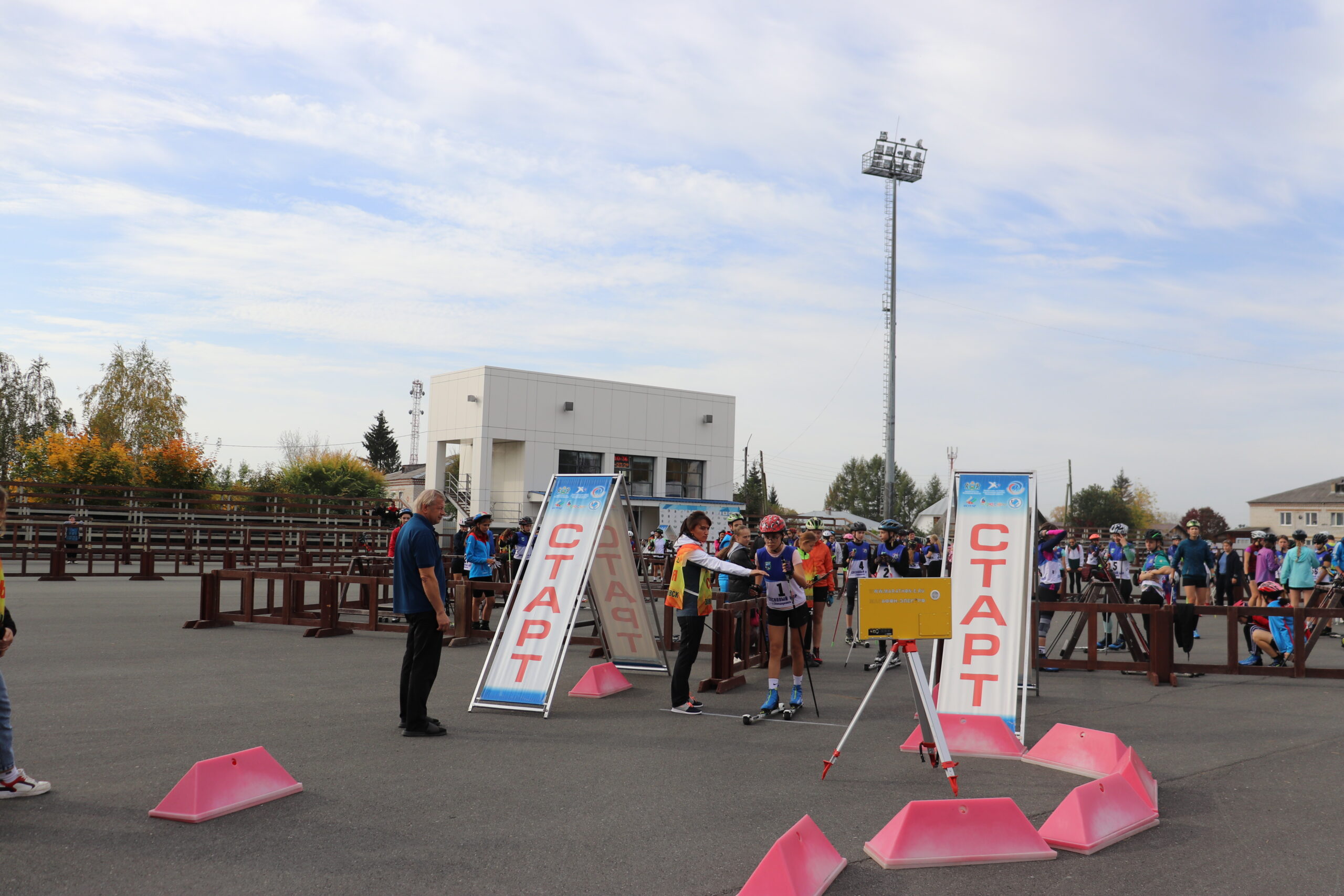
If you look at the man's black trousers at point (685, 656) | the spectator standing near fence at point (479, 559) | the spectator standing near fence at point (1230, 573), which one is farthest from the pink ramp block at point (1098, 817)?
the spectator standing near fence at point (1230, 573)

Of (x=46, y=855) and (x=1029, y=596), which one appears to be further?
(x=1029, y=596)

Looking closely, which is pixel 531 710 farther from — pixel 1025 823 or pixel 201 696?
→ pixel 1025 823

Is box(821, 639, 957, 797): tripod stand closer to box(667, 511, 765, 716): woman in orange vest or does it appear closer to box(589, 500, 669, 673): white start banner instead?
box(667, 511, 765, 716): woman in orange vest

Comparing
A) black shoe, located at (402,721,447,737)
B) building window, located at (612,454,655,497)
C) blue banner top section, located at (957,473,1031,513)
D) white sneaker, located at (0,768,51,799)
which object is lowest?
black shoe, located at (402,721,447,737)

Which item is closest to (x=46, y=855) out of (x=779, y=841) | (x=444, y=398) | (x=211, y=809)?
(x=211, y=809)

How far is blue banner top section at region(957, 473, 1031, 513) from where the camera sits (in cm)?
905

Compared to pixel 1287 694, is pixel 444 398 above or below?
above

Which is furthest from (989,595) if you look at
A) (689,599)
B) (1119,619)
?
(1119,619)

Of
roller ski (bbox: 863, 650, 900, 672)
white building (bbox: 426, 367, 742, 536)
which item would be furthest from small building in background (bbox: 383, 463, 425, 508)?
roller ski (bbox: 863, 650, 900, 672)

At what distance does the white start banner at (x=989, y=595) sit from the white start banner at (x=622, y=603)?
3351 millimetres

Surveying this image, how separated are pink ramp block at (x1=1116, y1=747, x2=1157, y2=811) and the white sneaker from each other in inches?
253

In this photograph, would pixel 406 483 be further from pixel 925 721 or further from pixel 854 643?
pixel 925 721

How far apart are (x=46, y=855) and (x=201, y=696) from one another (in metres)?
4.56

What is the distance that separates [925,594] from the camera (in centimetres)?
627
